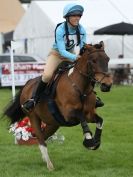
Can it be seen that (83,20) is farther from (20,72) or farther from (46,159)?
(46,159)

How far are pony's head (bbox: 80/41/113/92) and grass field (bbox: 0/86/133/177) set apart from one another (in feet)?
4.47

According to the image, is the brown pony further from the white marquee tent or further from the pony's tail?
the white marquee tent

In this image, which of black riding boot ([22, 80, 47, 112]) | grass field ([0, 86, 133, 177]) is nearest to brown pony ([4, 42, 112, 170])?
black riding boot ([22, 80, 47, 112])

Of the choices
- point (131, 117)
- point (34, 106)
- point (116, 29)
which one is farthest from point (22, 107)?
point (116, 29)

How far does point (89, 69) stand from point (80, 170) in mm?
1558

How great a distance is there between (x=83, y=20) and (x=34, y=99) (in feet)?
76.1

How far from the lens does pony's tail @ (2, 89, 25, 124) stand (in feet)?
35.8

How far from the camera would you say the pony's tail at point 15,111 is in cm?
1091

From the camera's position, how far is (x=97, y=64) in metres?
8.77

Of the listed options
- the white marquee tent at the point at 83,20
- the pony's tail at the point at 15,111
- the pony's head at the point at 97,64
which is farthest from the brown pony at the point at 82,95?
the white marquee tent at the point at 83,20

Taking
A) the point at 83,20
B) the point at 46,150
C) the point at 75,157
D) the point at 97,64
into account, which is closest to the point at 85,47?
the point at 97,64

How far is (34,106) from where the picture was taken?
10180mm

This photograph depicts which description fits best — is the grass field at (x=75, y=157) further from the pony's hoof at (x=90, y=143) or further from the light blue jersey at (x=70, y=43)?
the light blue jersey at (x=70, y=43)

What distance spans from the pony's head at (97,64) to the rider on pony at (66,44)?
266mm
